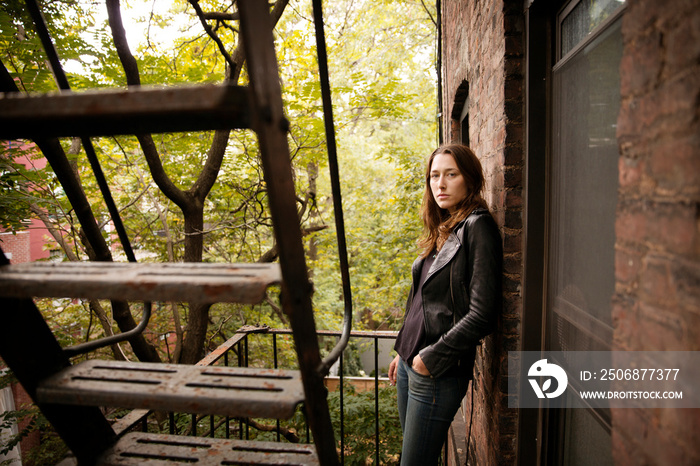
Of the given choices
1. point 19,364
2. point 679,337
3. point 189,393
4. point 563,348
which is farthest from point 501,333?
point 19,364

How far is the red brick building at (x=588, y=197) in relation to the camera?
0.67 meters

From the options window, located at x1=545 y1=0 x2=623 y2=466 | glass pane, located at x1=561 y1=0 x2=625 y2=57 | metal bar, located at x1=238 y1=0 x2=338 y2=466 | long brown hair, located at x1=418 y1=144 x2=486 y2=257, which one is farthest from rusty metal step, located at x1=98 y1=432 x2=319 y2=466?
glass pane, located at x1=561 y1=0 x2=625 y2=57

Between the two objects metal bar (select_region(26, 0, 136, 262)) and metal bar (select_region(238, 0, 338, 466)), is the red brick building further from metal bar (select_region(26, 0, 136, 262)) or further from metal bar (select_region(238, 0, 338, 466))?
metal bar (select_region(26, 0, 136, 262))

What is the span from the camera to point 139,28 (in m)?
5.16

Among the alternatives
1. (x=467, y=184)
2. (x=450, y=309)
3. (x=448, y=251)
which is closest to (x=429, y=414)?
(x=450, y=309)

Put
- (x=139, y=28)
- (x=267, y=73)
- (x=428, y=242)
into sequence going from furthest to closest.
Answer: (x=139, y=28), (x=428, y=242), (x=267, y=73)

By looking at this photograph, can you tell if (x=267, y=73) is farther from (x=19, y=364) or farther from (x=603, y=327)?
(x=603, y=327)

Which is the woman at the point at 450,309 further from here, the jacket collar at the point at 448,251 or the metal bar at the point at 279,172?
the metal bar at the point at 279,172

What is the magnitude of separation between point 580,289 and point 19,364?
5.66 feet

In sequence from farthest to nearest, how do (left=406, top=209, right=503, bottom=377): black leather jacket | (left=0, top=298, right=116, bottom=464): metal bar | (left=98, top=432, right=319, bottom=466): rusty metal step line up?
(left=406, top=209, right=503, bottom=377): black leather jacket < (left=98, top=432, right=319, bottom=466): rusty metal step < (left=0, top=298, right=116, bottom=464): metal bar

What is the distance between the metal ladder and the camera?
67cm

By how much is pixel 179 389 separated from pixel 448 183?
1405mm

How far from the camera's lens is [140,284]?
77 cm

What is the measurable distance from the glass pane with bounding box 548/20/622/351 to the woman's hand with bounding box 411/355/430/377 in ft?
1.81
